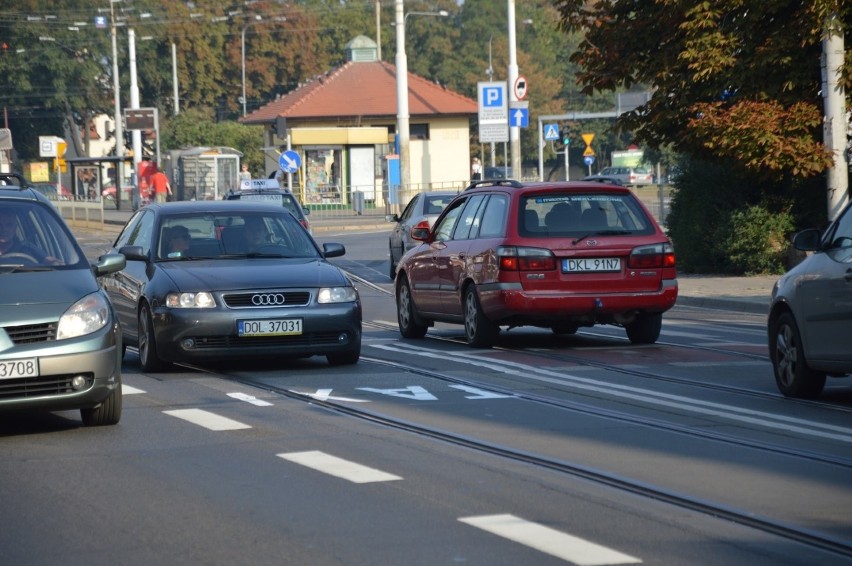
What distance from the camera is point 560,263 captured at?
48.1ft

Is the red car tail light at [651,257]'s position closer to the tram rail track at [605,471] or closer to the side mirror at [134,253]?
the tram rail track at [605,471]

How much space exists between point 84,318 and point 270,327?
11.1 feet

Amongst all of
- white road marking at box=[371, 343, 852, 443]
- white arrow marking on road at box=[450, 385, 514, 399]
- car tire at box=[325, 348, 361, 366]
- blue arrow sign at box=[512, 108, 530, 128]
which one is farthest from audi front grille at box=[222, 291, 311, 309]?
blue arrow sign at box=[512, 108, 530, 128]

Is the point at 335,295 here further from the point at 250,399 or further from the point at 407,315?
the point at 407,315

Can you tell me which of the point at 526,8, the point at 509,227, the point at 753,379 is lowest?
the point at 753,379

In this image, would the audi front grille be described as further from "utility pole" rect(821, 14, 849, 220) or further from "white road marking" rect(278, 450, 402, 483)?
"utility pole" rect(821, 14, 849, 220)

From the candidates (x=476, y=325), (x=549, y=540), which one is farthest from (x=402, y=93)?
(x=549, y=540)

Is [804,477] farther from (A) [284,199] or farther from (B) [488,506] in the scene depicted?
(A) [284,199]

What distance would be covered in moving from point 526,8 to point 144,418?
5409 inches

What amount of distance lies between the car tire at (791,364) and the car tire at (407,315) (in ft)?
19.3

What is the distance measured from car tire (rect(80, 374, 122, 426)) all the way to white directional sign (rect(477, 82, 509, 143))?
1273 inches

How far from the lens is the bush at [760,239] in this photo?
2572cm

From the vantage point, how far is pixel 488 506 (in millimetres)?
7148

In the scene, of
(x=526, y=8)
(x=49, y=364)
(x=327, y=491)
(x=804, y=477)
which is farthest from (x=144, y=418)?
(x=526, y=8)
